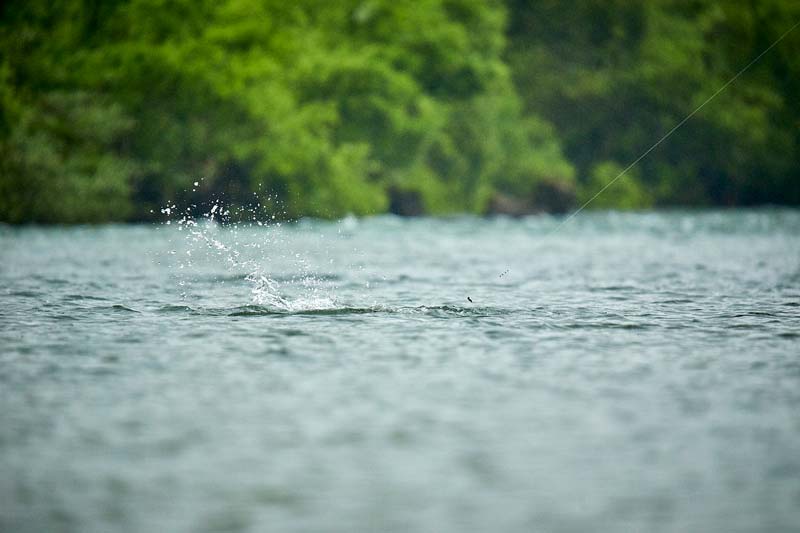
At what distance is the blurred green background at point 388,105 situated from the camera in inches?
1542

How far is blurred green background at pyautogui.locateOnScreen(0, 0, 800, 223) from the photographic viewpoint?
39156mm

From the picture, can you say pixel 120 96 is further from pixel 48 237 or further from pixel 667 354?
pixel 667 354

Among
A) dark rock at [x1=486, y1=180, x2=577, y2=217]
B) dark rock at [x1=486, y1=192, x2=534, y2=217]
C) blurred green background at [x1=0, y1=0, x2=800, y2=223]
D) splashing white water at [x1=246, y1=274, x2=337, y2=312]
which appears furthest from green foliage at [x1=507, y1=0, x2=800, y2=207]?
splashing white water at [x1=246, y1=274, x2=337, y2=312]

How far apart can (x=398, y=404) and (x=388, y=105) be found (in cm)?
4255

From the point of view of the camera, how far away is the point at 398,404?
9367 mm

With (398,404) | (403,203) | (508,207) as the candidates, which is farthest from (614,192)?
(398,404)

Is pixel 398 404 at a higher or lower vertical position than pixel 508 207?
lower

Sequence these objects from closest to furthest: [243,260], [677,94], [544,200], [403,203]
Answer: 1. [243,260]
2. [403,203]
3. [544,200]
4. [677,94]

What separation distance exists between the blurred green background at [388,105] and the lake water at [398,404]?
63.8ft

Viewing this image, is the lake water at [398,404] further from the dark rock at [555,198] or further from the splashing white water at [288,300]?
the dark rock at [555,198]

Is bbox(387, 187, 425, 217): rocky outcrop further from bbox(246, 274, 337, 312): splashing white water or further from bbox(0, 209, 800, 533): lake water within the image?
bbox(246, 274, 337, 312): splashing white water

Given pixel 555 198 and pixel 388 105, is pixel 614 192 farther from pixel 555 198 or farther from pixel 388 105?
pixel 388 105

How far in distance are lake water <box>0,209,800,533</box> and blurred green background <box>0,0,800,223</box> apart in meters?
19.4

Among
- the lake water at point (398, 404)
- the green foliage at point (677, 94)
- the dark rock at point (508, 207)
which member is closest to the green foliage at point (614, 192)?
the green foliage at point (677, 94)
